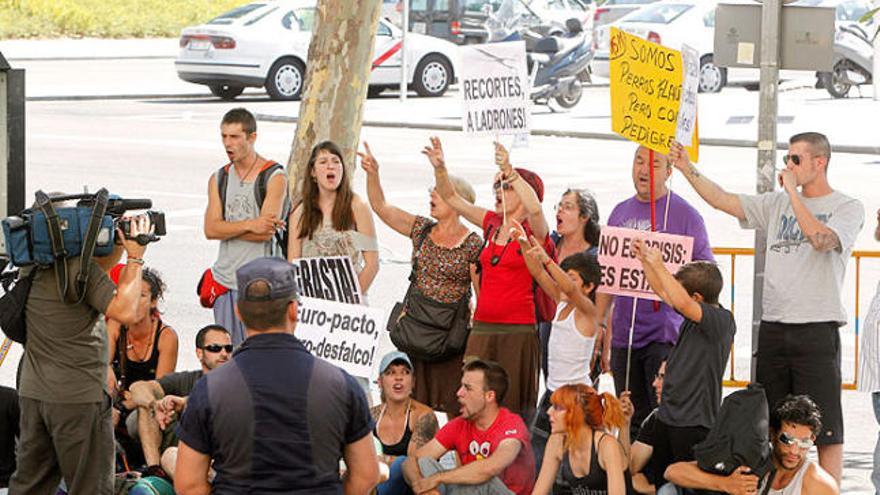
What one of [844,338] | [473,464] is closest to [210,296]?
[473,464]

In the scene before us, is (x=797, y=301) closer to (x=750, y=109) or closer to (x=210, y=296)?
(x=210, y=296)

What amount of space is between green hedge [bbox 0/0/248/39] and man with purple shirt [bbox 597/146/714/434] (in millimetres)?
33013

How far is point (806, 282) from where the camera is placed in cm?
862

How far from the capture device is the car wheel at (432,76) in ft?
100

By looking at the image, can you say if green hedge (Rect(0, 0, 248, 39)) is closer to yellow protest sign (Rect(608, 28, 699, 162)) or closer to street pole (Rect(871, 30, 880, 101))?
street pole (Rect(871, 30, 880, 101))

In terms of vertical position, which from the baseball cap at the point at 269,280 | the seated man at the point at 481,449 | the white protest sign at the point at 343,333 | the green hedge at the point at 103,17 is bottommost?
the seated man at the point at 481,449

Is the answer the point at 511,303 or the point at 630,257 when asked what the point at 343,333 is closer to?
the point at 511,303

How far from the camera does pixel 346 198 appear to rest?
30.7 feet

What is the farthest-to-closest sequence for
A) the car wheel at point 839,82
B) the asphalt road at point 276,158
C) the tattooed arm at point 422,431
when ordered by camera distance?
the car wheel at point 839,82 < the asphalt road at point 276,158 < the tattooed arm at point 422,431

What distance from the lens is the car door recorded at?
29328mm

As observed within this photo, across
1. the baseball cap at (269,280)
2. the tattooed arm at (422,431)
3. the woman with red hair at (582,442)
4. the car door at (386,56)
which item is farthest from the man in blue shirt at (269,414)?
the car door at (386,56)

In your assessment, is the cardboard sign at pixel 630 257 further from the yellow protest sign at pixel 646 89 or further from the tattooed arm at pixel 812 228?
the tattooed arm at pixel 812 228

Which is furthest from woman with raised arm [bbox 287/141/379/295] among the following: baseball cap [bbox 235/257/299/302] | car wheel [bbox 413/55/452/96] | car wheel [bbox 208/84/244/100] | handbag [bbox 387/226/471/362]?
car wheel [bbox 413/55/452/96]

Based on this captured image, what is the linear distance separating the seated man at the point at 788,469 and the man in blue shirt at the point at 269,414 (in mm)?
2535
